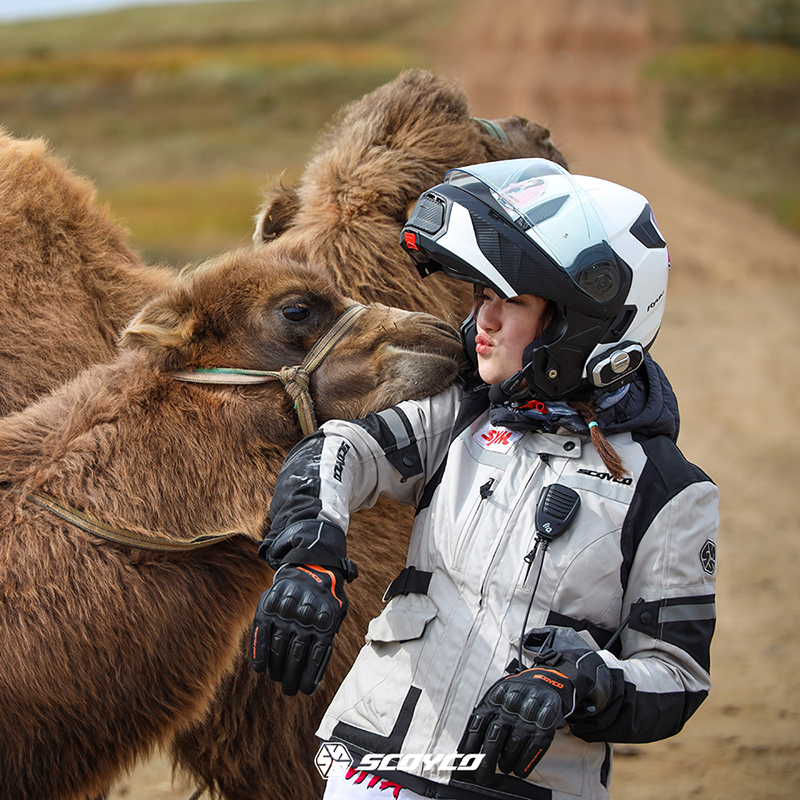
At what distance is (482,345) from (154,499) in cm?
102

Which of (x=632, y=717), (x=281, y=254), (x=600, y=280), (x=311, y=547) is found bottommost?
(x=632, y=717)

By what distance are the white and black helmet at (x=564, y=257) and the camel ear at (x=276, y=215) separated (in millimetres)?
2008

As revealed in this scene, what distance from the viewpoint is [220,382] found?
9.31 feet

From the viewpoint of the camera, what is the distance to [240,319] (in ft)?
9.53

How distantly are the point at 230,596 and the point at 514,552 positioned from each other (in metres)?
0.96

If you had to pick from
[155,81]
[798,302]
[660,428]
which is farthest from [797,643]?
[155,81]

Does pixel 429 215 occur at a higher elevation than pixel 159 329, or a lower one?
higher

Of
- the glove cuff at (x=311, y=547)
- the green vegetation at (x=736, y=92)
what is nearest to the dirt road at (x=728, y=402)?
the green vegetation at (x=736, y=92)

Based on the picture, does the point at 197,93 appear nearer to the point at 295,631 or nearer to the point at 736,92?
the point at 736,92

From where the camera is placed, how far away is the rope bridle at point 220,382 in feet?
8.69

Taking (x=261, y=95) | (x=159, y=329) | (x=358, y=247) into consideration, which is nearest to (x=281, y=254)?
(x=159, y=329)

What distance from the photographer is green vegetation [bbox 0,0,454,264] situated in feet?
74.2

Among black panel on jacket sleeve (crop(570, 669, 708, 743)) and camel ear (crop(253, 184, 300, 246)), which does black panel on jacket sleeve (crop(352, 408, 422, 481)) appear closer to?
black panel on jacket sleeve (crop(570, 669, 708, 743))

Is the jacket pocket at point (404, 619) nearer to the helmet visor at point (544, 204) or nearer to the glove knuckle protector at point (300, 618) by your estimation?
the glove knuckle protector at point (300, 618)
